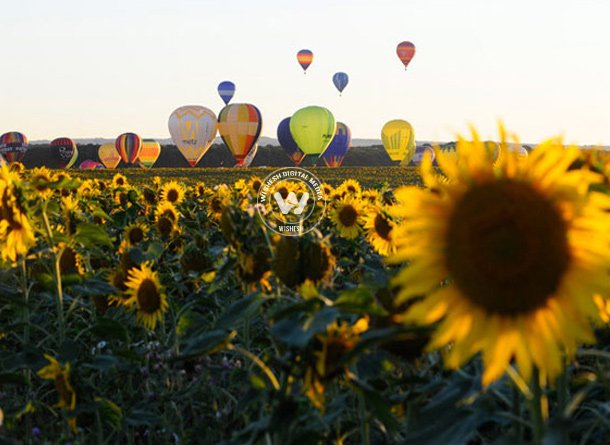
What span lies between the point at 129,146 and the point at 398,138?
72.6ft

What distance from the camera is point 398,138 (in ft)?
217

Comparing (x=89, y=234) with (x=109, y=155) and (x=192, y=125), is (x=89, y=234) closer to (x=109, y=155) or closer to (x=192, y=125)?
(x=192, y=125)

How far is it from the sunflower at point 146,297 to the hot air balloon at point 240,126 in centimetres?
4673

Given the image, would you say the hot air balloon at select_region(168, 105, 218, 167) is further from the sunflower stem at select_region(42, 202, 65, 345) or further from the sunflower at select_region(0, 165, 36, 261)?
the sunflower at select_region(0, 165, 36, 261)

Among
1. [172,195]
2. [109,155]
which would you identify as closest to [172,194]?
[172,195]

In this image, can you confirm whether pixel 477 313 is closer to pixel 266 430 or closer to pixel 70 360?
pixel 266 430

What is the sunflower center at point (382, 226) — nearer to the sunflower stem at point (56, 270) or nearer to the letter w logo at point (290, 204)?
the letter w logo at point (290, 204)

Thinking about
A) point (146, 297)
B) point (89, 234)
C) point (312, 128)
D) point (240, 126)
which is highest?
point (89, 234)

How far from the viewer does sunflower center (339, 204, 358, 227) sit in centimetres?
707

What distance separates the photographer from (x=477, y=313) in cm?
175

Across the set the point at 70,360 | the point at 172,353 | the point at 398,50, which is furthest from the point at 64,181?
the point at 398,50

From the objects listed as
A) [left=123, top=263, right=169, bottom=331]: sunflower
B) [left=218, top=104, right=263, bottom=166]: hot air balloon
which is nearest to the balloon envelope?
[left=218, top=104, right=263, bottom=166]: hot air balloon

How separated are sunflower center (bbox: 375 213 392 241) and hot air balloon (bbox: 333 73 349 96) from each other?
66.8m

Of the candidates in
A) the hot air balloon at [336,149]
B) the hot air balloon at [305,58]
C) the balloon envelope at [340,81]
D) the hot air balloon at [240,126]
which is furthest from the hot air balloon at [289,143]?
the balloon envelope at [340,81]
